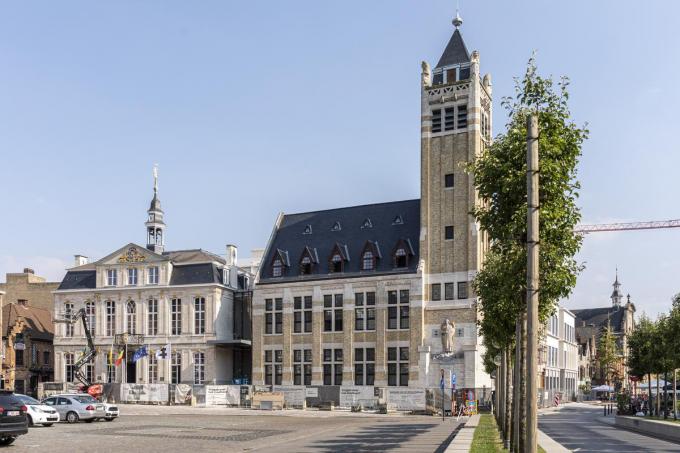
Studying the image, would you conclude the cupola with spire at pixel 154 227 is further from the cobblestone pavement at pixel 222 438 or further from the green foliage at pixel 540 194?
the green foliage at pixel 540 194

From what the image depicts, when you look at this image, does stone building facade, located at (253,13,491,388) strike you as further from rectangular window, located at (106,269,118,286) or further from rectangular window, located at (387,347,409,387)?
rectangular window, located at (106,269,118,286)

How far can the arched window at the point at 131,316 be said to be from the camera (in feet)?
264

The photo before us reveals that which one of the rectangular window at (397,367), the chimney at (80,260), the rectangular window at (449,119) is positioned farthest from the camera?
the chimney at (80,260)

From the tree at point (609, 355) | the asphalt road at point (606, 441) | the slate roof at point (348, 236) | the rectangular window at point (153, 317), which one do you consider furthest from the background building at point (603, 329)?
the asphalt road at point (606, 441)

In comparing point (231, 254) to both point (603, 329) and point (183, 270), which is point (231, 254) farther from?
point (603, 329)

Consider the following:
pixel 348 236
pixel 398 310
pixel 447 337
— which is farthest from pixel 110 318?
pixel 447 337

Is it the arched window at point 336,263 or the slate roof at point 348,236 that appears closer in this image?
the slate roof at point 348,236

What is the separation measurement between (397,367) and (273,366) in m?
13.1

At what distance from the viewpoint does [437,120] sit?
236ft

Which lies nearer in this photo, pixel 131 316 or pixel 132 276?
pixel 131 316

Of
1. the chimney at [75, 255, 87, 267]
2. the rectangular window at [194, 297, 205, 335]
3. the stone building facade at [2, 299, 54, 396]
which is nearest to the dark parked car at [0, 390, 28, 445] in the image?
the rectangular window at [194, 297, 205, 335]

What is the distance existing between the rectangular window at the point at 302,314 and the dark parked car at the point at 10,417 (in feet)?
159

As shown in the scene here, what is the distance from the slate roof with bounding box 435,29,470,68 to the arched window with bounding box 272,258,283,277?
24423 mm

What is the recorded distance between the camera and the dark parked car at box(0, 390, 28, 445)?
85.1ft
